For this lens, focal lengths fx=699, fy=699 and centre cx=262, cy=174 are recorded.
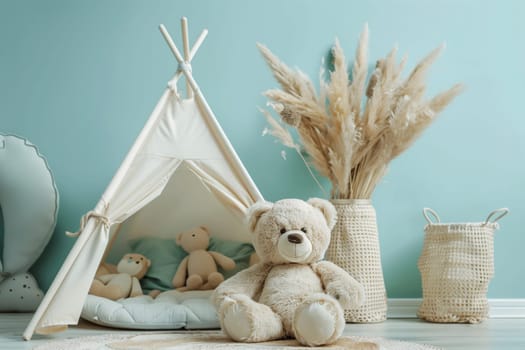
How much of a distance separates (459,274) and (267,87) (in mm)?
1091

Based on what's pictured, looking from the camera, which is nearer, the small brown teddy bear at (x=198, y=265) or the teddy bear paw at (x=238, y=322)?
the teddy bear paw at (x=238, y=322)

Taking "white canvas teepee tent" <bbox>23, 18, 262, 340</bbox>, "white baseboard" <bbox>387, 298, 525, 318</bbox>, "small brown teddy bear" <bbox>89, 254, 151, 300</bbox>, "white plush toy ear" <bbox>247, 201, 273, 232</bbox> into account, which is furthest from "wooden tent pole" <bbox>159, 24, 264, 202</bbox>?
"white baseboard" <bbox>387, 298, 525, 318</bbox>

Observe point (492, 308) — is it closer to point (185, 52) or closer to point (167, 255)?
point (167, 255)

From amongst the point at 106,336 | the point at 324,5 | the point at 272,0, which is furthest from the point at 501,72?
the point at 106,336

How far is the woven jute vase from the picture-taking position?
2.62 m

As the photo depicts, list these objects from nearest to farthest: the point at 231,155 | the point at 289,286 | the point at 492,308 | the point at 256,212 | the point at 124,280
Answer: the point at 289,286
the point at 256,212
the point at 231,155
the point at 124,280
the point at 492,308

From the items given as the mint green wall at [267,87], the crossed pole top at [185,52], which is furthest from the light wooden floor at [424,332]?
the crossed pole top at [185,52]

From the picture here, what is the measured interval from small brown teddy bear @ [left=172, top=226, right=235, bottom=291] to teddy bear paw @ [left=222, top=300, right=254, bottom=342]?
74 centimetres

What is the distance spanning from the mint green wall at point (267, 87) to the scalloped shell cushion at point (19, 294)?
0.10 meters

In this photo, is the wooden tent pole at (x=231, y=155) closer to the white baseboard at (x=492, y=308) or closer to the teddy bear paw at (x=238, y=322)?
the teddy bear paw at (x=238, y=322)

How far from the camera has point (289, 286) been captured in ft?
6.68

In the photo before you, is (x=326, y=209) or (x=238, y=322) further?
(x=326, y=209)

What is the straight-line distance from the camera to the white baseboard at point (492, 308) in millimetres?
2895

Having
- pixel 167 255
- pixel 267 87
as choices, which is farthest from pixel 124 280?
pixel 267 87
